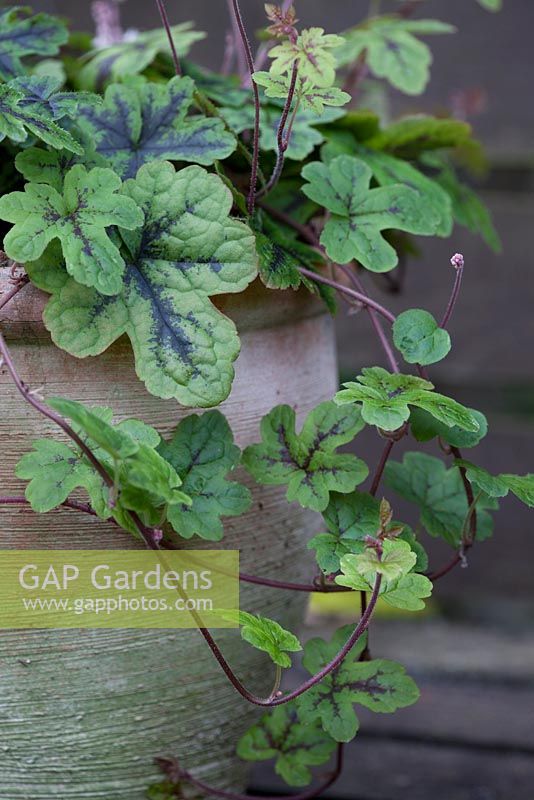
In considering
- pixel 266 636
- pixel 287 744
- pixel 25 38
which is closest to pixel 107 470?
pixel 266 636

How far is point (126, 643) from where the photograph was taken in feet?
2.49

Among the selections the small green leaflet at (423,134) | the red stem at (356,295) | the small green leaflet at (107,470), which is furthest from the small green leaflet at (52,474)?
the small green leaflet at (423,134)

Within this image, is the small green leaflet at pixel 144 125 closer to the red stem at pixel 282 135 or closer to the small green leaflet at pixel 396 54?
the red stem at pixel 282 135

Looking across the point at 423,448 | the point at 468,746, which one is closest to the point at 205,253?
the point at 468,746

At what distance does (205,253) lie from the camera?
2.27 ft

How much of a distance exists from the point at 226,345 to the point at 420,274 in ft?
4.46

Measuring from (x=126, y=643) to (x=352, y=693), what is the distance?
187 mm

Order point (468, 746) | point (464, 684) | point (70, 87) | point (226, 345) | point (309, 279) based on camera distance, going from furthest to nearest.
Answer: point (464, 684) → point (468, 746) → point (70, 87) → point (309, 279) → point (226, 345)

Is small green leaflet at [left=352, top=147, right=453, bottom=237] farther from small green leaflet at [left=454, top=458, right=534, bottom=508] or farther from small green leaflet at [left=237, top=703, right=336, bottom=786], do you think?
small green leaflet at [left=237, top=703, right=336, bottom=786]

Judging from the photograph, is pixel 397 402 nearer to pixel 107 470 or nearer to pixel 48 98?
pixel 107 470

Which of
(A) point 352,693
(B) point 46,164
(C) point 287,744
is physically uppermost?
(B) point 46,164

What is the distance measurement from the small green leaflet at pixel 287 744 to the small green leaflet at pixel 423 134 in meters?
0.57

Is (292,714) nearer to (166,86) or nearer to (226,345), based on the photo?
(226,345)

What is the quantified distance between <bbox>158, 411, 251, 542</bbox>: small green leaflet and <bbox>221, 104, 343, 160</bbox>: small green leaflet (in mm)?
267
